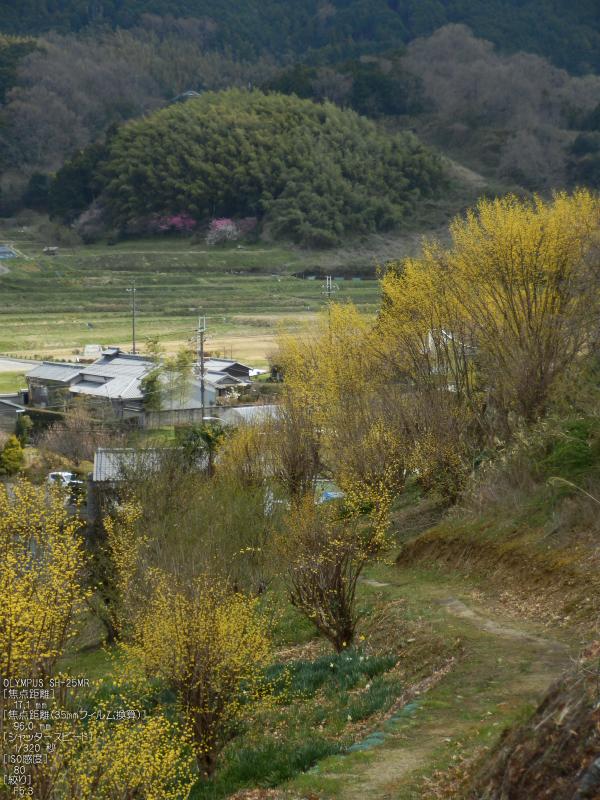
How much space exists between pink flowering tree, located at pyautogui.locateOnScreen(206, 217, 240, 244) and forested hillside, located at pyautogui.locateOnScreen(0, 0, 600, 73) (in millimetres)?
75008

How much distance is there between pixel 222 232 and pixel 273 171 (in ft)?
45.1

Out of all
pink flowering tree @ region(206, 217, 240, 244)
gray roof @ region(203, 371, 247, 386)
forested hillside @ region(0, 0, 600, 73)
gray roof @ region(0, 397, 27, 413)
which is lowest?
gray roof @ region(0, 397, 27, 413)

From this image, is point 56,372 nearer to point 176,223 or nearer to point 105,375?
point 105,375

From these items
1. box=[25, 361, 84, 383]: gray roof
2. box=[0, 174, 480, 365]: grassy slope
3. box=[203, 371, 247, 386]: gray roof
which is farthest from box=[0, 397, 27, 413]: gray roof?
box=[0, 174, 480, 365]: grassy slope

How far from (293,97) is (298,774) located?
389 ft

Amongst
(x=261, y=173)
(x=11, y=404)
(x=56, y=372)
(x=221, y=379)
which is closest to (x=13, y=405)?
(x=11, y=404)

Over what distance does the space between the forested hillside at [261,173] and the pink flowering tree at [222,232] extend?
3588 mm

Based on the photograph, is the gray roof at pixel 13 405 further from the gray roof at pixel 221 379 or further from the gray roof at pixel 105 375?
the gray roof at pixel 221 379

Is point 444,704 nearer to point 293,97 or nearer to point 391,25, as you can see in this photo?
point 293,97

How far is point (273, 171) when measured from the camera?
103 meters

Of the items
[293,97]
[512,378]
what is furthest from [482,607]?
[293,97]

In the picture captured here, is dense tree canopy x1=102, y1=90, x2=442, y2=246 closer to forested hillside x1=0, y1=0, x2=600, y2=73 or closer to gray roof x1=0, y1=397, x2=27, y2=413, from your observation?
forested hillside x1=0, y1=0, x2=600, y2=73

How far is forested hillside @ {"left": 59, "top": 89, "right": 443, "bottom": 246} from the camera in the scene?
323 feet

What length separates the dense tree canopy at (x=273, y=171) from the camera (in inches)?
3871
